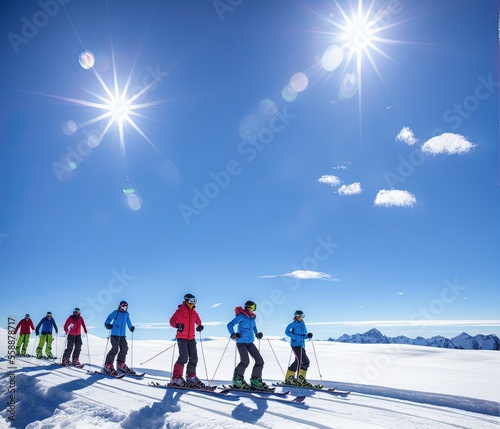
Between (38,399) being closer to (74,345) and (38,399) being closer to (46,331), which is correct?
(74,345)

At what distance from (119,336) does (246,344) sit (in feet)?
17.3

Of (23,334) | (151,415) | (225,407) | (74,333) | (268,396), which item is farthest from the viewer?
(23,334)

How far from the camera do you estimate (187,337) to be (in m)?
9.55

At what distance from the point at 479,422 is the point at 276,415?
379 cm

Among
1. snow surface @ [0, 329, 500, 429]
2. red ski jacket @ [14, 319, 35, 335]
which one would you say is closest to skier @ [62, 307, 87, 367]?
snow surface @ [0, 329, 500, 429]

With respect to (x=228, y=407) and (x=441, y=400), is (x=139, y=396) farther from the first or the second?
(x=441, y=400)

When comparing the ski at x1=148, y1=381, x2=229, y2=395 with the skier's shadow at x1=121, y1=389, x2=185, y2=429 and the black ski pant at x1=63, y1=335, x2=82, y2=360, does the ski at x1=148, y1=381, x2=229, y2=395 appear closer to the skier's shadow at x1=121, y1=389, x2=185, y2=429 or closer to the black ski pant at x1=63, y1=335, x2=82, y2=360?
the skier's shadow at x1=121, y1=389, x2=185, y2=429

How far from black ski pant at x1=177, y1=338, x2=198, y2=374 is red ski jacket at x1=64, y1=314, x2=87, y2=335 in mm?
7307

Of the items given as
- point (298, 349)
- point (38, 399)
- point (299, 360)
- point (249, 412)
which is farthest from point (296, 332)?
point (38, 399)

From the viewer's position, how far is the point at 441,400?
26.9ft

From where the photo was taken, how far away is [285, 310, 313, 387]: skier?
10.4 meters

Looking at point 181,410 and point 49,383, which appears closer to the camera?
point 181,410

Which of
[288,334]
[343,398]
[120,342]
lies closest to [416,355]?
[288,334]

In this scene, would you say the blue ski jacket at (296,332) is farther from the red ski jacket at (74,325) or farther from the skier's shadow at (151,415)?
the red ski jacket at (74,325)
